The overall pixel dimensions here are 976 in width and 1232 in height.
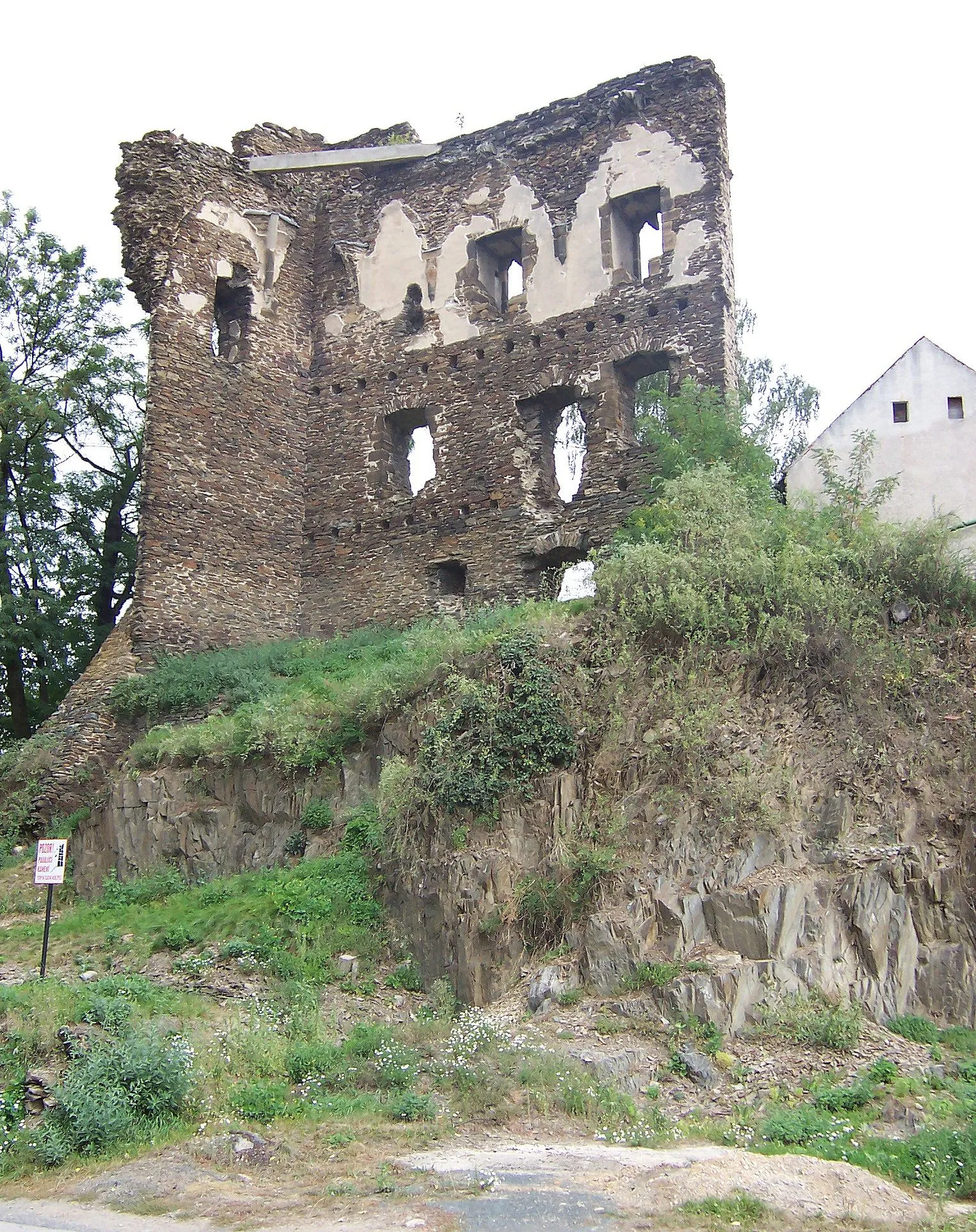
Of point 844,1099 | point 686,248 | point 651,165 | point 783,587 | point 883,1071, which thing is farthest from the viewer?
point 651,165

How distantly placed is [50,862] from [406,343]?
1086cm

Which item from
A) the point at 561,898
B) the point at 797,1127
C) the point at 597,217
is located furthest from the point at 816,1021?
the point at 597,217

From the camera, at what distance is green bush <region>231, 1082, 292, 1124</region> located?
30.9 feet

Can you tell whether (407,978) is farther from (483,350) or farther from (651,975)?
(483,350)

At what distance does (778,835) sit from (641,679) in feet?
7.00

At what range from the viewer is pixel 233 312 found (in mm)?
20641

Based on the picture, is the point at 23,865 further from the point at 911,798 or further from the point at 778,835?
the point at 911,798

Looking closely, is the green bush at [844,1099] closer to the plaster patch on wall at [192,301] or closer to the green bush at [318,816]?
the green bush at [318,816]

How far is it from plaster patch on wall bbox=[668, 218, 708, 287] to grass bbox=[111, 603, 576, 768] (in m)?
5.28

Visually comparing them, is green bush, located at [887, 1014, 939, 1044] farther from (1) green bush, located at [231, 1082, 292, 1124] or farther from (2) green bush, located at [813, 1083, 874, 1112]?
(1) green bush, located at [231, 1082, 292, 1124]

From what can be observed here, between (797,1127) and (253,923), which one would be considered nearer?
(797,1127)

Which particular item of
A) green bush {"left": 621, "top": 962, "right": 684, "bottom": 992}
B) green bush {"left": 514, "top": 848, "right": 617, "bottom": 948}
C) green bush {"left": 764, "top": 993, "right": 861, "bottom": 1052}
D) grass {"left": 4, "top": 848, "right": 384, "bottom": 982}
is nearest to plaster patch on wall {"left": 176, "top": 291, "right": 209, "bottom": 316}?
grass {"left": 4, "top": 848, "right": 384, "bottom": 982}

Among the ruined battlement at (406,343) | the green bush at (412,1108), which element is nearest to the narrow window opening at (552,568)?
the ruined battlement at (406,343)

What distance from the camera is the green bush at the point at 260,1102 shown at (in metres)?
9.41
